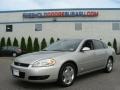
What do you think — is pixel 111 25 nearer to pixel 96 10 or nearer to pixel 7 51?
pixel 96 10

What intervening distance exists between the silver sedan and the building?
25694mm

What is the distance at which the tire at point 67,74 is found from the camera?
7.75m

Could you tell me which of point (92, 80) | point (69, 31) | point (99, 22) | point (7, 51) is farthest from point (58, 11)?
point (92, 80)

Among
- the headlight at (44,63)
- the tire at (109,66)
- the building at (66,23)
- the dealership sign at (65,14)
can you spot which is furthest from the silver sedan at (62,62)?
the building at (66,23)

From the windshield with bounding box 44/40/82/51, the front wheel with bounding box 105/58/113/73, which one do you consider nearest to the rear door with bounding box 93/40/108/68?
the front wheel with bounding box 105/58/113/73

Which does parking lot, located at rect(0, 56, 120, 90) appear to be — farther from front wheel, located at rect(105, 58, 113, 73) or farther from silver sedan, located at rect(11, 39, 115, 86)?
front wheel, located at rect(105, 58, 113, 73)

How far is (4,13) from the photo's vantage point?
123 ft

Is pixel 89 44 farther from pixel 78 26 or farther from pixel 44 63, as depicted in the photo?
pixel 78 26

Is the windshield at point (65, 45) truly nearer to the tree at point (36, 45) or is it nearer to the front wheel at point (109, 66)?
the front wheel at point (109, 66)

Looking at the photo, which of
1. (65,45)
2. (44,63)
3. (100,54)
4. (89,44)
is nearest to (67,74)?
(44,63)

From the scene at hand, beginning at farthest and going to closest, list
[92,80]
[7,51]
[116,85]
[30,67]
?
[7,51] < [92,80] < [116,85] < [30,67]

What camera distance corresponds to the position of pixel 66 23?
35.9m

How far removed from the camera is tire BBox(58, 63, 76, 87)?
775cm

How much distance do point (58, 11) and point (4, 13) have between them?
786cm
